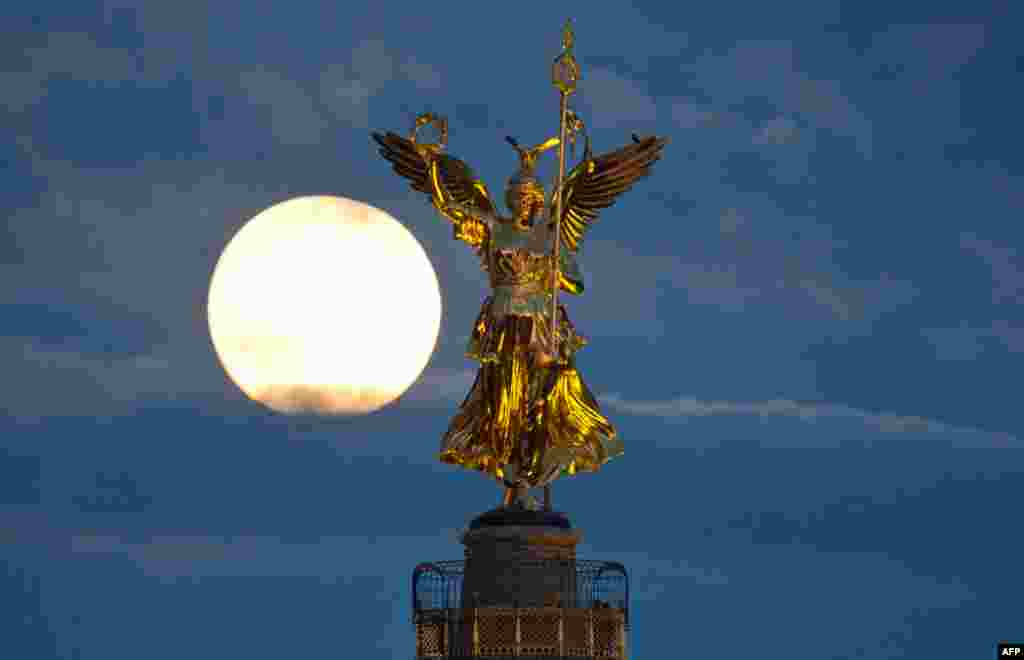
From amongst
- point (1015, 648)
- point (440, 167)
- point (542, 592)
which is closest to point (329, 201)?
point (440, 167)

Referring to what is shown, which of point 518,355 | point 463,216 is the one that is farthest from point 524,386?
point 463,216

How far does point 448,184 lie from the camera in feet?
240

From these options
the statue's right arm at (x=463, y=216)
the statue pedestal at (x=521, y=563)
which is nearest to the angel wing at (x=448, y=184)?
the statue's right arm at (x=463, y=216)

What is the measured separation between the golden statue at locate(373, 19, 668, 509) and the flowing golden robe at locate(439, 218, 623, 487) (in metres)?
0.02

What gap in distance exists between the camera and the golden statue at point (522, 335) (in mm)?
72875

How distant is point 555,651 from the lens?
7125cm

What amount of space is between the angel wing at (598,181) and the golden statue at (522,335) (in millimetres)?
255

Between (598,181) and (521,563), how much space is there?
7.30m

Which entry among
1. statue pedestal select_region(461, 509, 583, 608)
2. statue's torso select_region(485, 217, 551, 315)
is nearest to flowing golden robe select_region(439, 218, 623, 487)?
statue's torso select_region(485, 217, 551, 315)

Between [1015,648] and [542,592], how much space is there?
8.43 metres

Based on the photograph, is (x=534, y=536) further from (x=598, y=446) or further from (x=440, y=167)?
(x=440, y=167)

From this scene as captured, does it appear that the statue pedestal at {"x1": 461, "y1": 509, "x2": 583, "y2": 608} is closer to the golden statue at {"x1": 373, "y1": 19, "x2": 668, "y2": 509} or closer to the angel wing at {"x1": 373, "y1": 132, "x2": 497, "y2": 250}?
the golden statue at {"x1": 373, "y1": 19, "x2": 668, "y2": 509}

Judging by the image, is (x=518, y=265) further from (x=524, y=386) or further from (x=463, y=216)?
(x=524, y=386)

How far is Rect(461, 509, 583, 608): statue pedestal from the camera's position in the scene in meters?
71.9
